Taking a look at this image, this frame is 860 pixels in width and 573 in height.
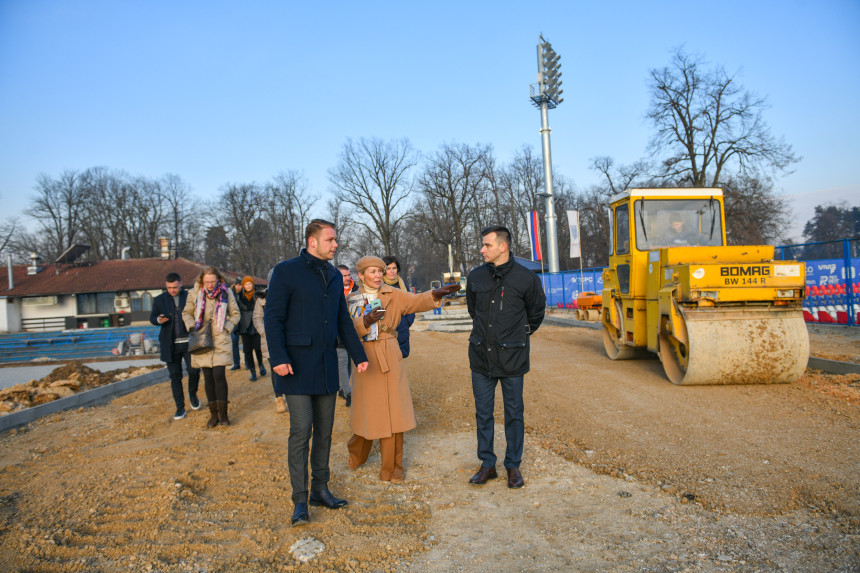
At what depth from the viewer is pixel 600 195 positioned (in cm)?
5141

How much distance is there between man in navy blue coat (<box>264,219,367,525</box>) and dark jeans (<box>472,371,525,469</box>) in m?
1.12

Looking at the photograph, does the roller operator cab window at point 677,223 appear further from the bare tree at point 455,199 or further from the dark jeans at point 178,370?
the bare tree at point 455,199

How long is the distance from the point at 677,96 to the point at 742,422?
30154 mm

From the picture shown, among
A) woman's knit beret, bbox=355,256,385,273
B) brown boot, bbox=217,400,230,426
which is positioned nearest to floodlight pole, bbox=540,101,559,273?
brown boot, bbox=217,400,230,426

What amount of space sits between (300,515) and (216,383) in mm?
3500

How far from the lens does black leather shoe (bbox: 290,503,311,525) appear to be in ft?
12.4

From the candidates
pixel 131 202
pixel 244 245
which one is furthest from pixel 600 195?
pixel 131 202

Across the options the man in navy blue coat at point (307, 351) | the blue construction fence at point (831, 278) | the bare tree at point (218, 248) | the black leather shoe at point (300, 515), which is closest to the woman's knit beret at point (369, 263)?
the man in navy blue coat at point (307, 351)

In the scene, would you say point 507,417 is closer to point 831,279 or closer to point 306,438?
point 306,438

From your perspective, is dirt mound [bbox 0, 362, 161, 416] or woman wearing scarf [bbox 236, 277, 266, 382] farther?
woman wearing scarf [bbox 236, 277, 266, 382]

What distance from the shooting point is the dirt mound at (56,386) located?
852 centimetres

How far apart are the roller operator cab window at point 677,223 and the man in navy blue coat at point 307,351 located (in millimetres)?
6652

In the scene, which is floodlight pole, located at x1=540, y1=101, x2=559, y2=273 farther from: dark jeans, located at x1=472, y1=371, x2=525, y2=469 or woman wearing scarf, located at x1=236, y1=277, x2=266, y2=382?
dark jeans, located at x1=472, y1=371, x2=525, y2=469

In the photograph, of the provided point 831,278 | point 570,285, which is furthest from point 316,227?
point 570,285
